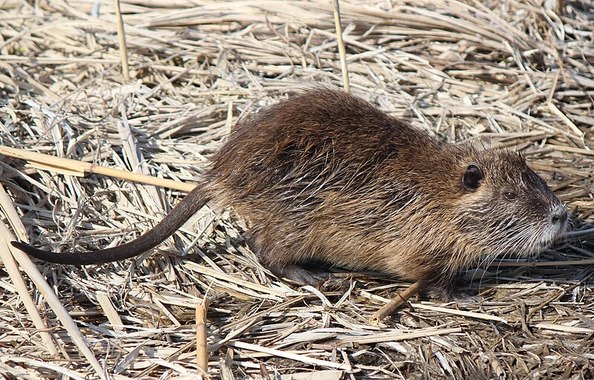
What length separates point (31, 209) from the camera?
16.0 ft

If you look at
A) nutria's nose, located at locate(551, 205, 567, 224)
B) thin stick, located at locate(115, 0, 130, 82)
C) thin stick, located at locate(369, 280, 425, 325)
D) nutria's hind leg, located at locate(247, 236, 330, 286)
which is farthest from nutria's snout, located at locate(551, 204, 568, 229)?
thin stick, located at locate(115, 0, 130, 82)

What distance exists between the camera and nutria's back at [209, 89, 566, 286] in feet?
15.0

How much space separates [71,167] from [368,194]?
1602 millimetres

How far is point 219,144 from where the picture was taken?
18.0 ft


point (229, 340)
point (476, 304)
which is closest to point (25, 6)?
point (229, 340)

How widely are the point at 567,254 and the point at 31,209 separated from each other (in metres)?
2.88

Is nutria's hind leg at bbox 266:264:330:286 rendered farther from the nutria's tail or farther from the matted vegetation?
the nutria's tail

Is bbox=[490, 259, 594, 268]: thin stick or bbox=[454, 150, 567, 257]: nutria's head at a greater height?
bbox=[454, 150, 567, 257]: nutria's head

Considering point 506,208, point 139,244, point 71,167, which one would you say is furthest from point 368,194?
point 71,167

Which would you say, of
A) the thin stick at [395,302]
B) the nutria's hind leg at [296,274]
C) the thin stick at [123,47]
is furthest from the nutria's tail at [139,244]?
the thin stick at [123,47]

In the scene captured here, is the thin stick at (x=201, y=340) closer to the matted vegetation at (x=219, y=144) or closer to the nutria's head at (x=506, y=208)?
the matted vegetation at (x=219, y=144)

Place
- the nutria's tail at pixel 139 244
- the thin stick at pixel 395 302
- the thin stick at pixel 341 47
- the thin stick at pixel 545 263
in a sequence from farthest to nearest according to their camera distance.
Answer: the thin stick at pixel 341 47
the thin stick at pixel 545 263
the thin stick at pixel 395 302
the nutria's tail at pixel 139 244

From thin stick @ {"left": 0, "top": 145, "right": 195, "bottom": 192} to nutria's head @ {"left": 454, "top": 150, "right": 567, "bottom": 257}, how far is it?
1615 millimetres

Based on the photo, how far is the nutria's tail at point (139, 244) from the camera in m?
4.18
